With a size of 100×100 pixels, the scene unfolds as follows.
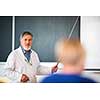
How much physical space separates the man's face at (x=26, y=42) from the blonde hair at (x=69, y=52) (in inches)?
4.0

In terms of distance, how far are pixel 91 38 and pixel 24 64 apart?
269mm

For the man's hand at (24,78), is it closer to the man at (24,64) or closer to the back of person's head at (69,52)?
the man at (24,64)

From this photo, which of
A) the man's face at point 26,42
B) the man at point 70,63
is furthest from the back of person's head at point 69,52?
the man's face at point 26,42

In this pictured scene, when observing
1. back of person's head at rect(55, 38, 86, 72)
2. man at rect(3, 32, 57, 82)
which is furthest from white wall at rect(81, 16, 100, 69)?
man at rect(3, 32, 57, 82)

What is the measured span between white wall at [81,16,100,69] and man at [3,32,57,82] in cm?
14

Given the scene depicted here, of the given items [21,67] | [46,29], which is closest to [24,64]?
[21,67]

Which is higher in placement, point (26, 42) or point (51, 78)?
point (26, 42)

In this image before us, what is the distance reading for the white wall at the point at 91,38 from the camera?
906 mm

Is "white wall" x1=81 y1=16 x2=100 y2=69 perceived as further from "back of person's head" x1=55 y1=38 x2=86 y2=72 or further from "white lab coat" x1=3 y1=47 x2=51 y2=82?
"white lab coat" x1=3 y1=47 x2=51 y2=82

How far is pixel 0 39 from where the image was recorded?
92 centimetres

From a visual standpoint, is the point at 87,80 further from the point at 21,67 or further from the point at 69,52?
the point at 21,67

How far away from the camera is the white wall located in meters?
0.91

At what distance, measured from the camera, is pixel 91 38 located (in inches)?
35.9
